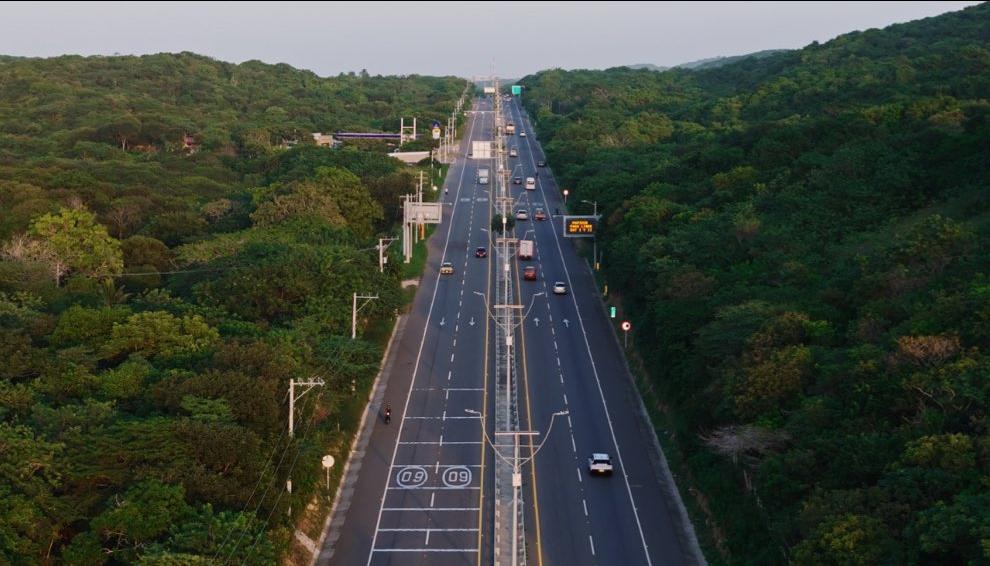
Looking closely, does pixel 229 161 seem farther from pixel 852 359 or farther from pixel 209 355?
pixel 852 359

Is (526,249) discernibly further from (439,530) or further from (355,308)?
(439,530)

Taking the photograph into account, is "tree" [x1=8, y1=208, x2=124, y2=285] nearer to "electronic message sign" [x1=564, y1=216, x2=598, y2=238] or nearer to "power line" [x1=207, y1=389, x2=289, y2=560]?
"power line" [x1=207, y1=389, x2=289, y2=560]

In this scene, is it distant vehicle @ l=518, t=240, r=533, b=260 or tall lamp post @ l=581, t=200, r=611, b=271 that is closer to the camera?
tall lamp post @ l=581, t=200, r=611, b=271

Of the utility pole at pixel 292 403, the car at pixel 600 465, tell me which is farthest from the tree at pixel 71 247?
the car at pixel 600 465

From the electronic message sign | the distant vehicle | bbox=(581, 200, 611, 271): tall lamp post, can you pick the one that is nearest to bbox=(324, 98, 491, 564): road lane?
the distant vehicle

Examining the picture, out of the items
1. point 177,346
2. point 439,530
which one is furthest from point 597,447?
point 177,346

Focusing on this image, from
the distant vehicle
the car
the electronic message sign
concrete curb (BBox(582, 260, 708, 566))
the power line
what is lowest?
concrete curb (BBox(582, 260, 708, 566))

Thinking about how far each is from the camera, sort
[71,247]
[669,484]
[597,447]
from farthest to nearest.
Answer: [71,247], [597,447], [669,484]
